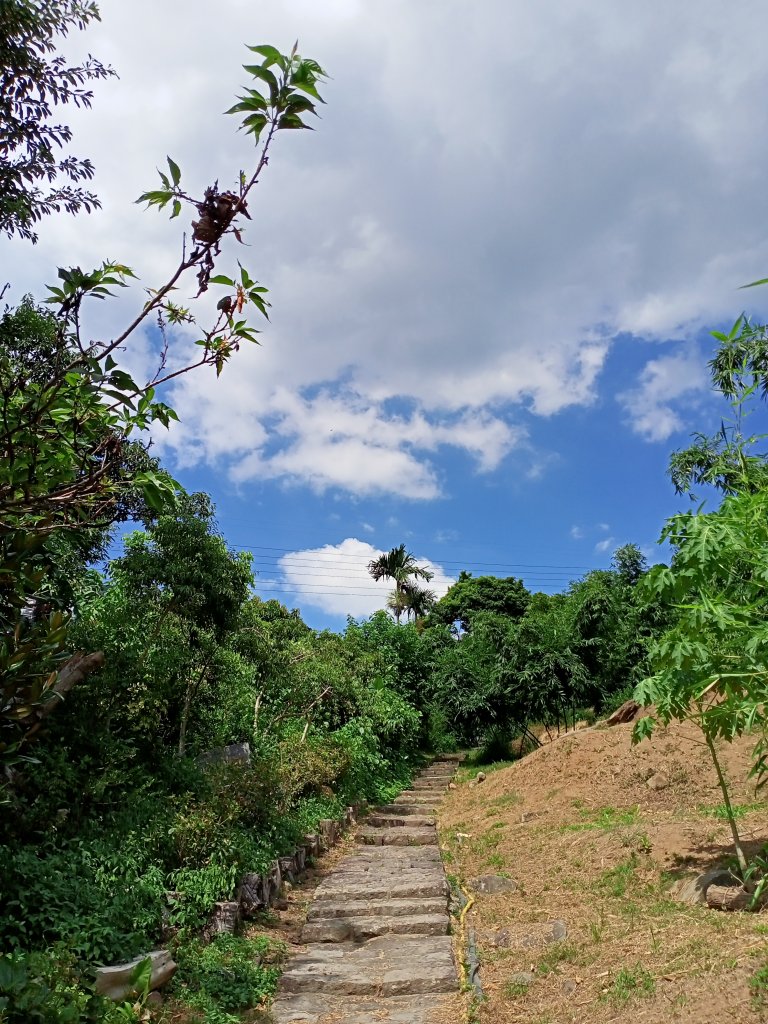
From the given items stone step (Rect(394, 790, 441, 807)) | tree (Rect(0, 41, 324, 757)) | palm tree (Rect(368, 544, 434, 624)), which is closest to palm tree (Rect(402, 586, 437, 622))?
palm tree (Rect(368, 544, 434, 624))

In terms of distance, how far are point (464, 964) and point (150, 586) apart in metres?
4.68

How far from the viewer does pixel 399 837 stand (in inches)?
400

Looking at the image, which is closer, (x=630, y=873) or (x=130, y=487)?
(x=130, y=487)

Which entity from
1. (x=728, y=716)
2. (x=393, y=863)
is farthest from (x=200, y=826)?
(x=728, y=716)

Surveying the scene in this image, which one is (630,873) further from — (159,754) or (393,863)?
(159,754)

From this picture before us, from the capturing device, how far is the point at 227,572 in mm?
7871

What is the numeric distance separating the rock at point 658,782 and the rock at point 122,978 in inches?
273

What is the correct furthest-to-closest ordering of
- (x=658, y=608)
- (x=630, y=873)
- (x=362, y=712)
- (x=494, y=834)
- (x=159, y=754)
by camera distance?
(x=658, y=608), (x=362, y=712), (x=494, y=834), (x=159, y=754), (x=630, y=873)

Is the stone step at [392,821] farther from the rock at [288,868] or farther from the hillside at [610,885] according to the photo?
the rock at [288,868]

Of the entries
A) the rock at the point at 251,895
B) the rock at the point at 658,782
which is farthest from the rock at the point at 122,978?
the rock at the point at 658,782

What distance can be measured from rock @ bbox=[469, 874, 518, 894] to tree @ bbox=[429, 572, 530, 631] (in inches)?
1018

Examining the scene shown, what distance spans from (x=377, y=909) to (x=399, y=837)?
3605 millimetres

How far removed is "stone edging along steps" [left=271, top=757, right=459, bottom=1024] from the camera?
193 inches

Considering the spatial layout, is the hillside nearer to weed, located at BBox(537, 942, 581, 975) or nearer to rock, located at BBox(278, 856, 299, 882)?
weed, located at BBox(537, 942, 581, 975)
